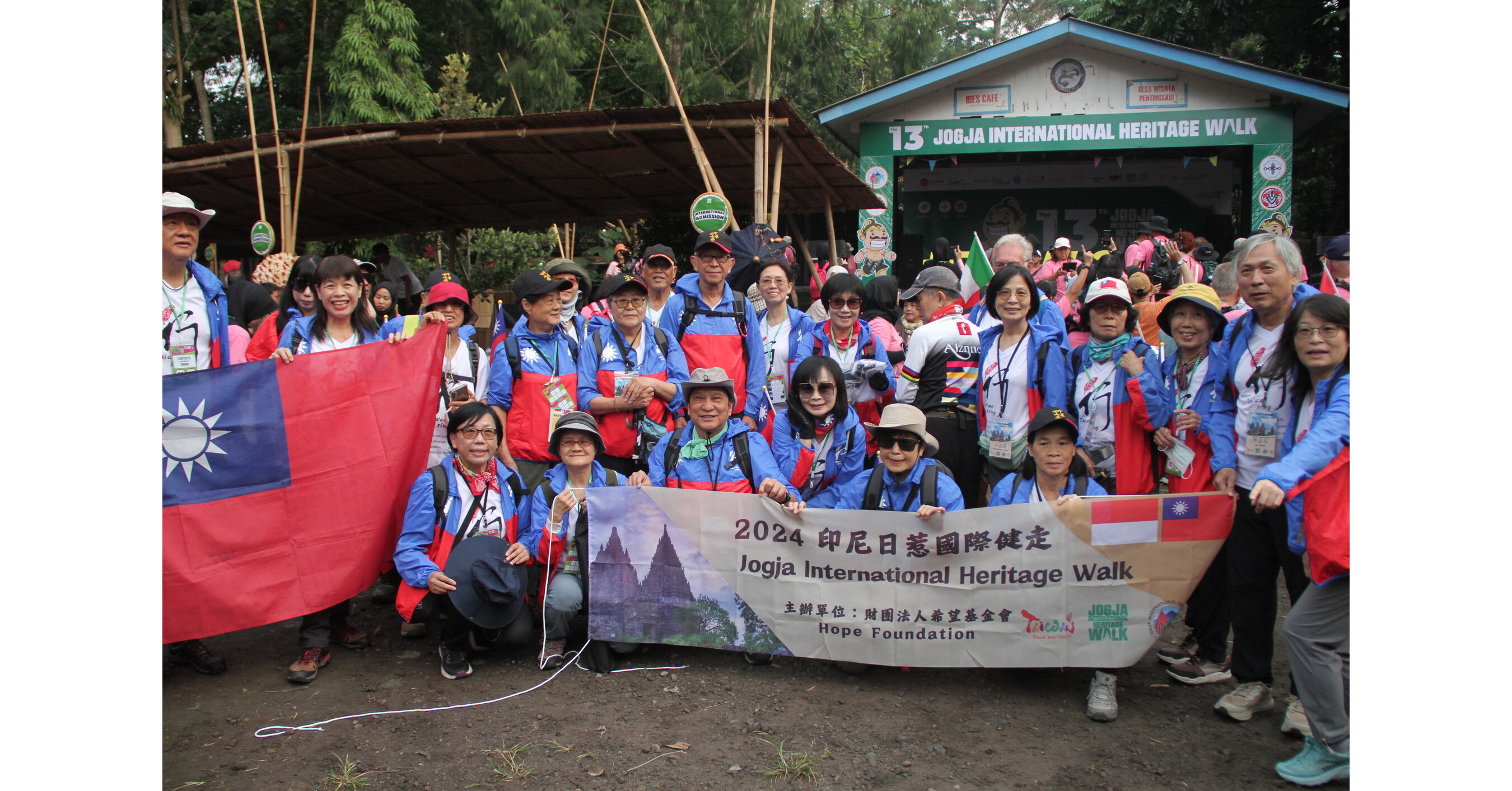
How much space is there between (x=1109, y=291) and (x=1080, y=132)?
1104 cm

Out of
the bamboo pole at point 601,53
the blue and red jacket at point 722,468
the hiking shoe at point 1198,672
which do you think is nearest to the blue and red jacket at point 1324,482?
the hiking shoe at point 1198,672

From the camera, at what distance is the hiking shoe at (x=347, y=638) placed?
4770 mm

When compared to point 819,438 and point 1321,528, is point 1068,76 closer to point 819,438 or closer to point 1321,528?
point 819,438

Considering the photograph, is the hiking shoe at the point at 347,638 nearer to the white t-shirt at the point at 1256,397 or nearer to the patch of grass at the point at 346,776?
the patch of grass at the point at 346,776

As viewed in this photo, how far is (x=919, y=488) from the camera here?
4312mm

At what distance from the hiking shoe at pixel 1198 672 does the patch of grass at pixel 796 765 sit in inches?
64.8

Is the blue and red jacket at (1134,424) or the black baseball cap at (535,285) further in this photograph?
the black baseball cap at (535,285)

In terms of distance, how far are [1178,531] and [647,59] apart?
20664 millimetres

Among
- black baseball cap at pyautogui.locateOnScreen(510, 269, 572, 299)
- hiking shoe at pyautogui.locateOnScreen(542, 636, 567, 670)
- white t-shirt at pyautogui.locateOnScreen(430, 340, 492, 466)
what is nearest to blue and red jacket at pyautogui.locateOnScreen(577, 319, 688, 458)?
black baseball cap at pyautogui.locateOnScreen(510, 269, 572, 299)

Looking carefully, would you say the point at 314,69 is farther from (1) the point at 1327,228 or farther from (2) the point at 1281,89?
(1) the point at 1327,228

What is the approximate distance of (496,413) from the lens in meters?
4.66

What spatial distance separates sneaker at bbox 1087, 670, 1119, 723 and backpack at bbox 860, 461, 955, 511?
951mm

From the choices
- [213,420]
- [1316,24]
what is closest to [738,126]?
[213,420]

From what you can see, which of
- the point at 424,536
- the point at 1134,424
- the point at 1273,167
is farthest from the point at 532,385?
the point at 1273,167
